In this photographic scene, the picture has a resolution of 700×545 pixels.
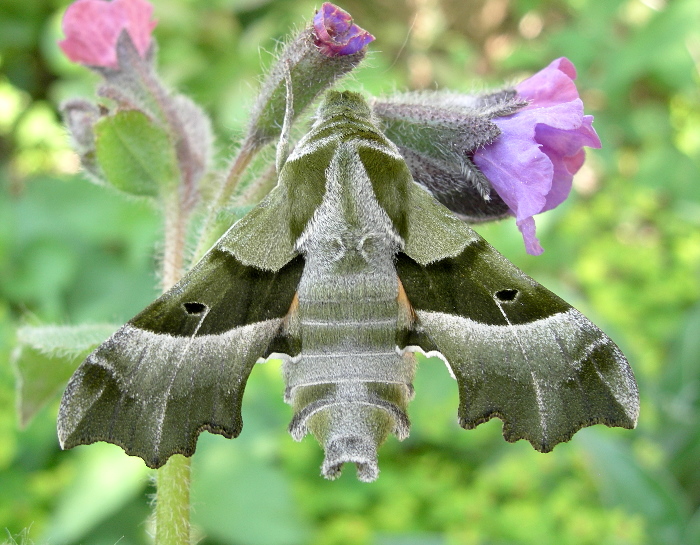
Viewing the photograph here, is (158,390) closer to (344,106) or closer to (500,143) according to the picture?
(344,106)

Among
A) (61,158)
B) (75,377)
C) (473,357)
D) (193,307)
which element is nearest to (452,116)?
(473,357)

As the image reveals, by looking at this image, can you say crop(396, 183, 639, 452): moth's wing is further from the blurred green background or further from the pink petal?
the blurred green background

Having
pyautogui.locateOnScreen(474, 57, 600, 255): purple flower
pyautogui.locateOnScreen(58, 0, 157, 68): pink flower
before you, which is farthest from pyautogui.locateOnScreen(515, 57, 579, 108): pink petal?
pyautogui.locateOnScreen(58, 0, 157, 68): pink flower

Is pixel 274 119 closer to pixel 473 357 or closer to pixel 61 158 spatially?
pixel 473 357

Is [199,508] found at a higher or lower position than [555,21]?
lower

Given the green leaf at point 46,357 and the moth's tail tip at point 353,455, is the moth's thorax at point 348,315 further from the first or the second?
the green leaf at point 46,357
